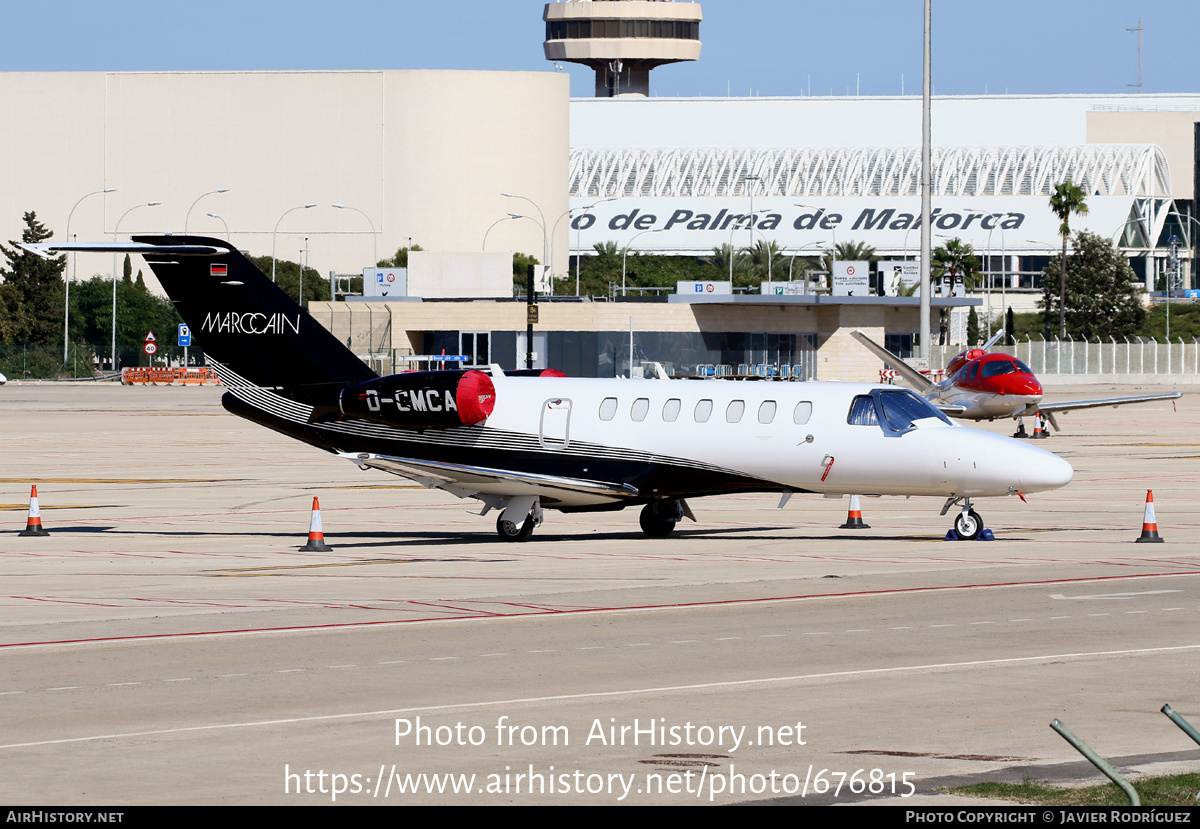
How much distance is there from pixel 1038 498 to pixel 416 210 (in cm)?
13571

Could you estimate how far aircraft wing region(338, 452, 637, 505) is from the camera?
2662cm

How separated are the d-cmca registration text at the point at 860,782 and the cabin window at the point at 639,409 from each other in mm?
16565

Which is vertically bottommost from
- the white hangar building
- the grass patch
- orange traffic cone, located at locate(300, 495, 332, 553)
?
the grass patch

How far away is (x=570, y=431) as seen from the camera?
1073 inches

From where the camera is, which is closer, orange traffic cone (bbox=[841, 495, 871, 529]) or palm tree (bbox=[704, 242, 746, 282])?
orange traffic cone (bbox=[841, 495, 871, 529])

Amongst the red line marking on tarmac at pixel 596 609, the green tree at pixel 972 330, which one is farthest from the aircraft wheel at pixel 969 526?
the green tree at pixel 972 330

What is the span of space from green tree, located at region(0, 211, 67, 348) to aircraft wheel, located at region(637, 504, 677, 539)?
10622 centimetres

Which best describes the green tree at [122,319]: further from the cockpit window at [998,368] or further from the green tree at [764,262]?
the cockpit window at [998,368]

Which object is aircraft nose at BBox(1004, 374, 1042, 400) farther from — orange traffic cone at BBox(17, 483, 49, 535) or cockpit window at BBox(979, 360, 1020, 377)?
orange traffic cone at BBox(17, 483, 49, 535)

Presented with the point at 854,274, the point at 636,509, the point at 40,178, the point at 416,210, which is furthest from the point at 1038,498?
the point at 40,178

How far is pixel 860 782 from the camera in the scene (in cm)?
1020

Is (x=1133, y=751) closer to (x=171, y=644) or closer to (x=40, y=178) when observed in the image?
(x=171, y=644)

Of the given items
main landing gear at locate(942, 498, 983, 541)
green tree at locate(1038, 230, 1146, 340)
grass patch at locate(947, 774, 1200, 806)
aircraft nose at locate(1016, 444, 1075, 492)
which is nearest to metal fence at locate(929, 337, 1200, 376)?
green tree at locate(1038, 230, 1146, 340)

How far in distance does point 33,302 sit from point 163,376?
59.5ft
